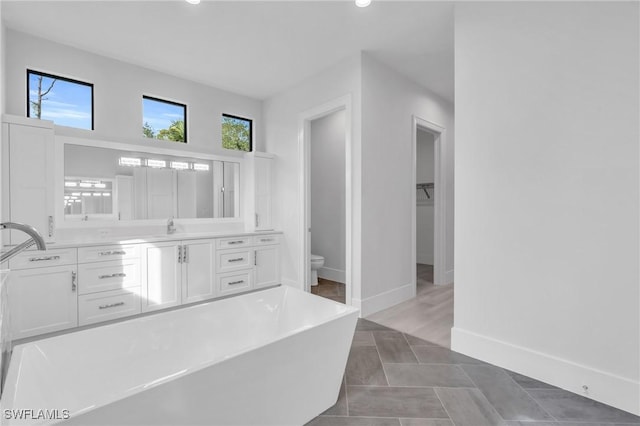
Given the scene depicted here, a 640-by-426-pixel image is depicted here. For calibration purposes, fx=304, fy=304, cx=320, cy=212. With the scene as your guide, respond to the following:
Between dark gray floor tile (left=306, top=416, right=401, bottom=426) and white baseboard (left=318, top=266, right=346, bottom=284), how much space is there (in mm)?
2999

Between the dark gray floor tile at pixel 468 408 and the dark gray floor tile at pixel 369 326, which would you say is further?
the dark gray floor tile at pixel 369 326

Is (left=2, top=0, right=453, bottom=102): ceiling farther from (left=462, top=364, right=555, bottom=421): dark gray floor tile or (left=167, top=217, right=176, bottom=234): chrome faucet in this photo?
(left=462, top=364, right=555, bottom=421): dark gray floor tile

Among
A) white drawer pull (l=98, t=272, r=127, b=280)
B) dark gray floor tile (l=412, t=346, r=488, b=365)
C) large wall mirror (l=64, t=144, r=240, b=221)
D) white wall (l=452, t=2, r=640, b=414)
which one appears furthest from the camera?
large wall mirror (l=64, t=144, r=240, b=221)

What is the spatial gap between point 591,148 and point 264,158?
3482mm

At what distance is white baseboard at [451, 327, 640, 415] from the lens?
5.58ft

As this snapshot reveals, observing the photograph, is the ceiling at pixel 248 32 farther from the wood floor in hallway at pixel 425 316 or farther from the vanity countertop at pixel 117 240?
the wood floor in hallway at pixel 425 316

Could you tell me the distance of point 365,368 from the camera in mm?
2170

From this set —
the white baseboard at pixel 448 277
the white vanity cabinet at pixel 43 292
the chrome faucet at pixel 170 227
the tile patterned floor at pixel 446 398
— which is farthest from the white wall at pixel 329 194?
the white vanity cabinet at pixel 43 292

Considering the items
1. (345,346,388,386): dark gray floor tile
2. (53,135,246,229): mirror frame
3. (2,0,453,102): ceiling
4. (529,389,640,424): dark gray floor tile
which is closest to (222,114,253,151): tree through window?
(53,135,246,229): mirror frame

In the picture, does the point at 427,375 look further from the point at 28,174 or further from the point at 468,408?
the point at 28,174

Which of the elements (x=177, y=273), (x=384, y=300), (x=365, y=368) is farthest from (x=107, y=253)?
(x=384, y=300)

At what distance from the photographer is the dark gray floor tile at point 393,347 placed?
7.55 ft

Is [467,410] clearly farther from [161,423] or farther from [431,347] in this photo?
[161,423]

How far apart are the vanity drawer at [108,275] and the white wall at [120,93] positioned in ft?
4.63
